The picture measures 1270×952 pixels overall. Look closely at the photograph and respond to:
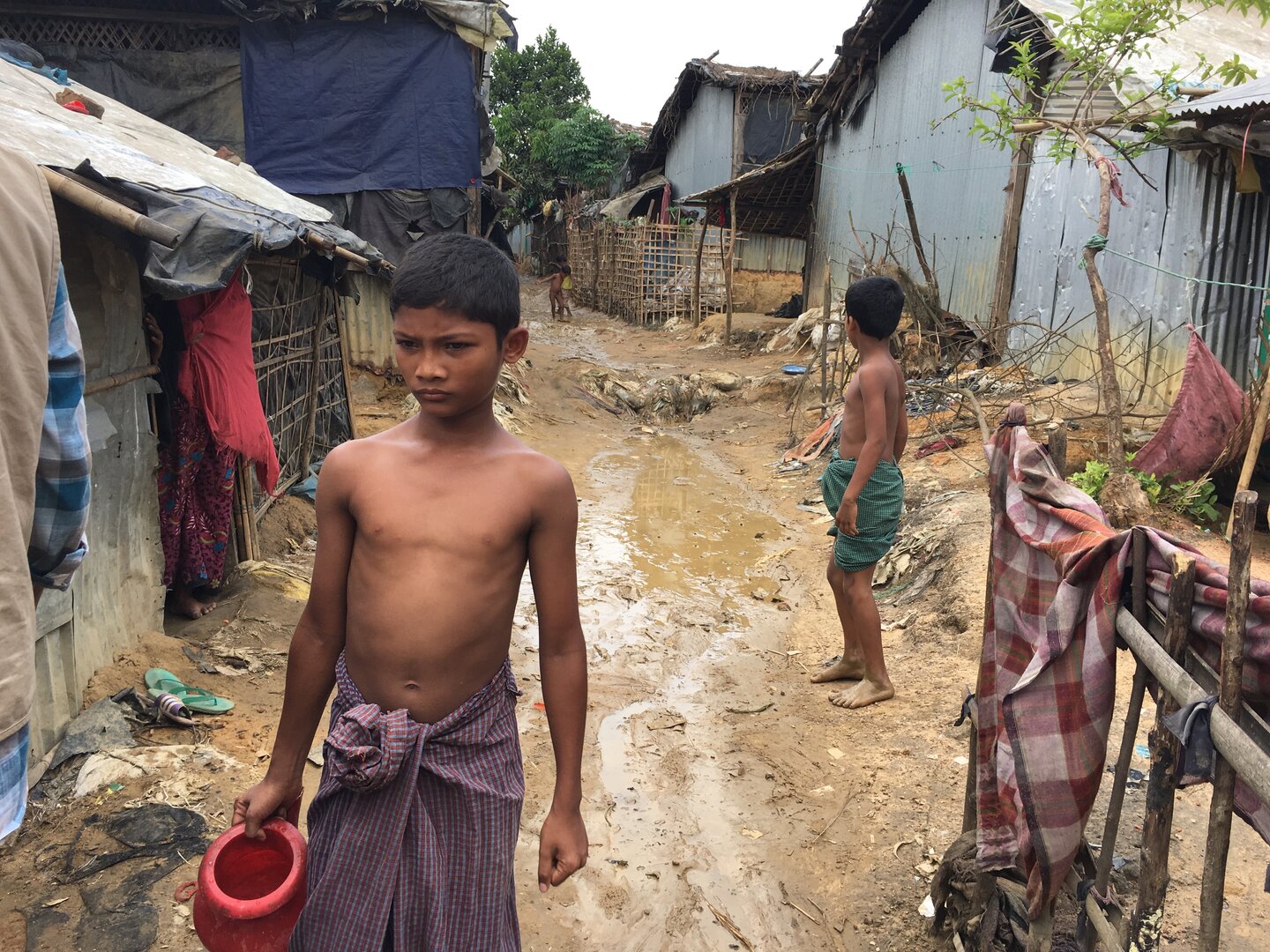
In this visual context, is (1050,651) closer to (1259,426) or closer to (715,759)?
(715,759)

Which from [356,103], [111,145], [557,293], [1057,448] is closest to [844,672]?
[1057,448]

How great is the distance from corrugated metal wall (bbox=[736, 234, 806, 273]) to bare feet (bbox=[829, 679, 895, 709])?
16.3 m

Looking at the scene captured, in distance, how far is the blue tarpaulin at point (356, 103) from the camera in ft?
34.1

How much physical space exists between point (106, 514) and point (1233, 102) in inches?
257

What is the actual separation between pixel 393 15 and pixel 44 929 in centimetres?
1007

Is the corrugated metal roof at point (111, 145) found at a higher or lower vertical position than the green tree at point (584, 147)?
lower

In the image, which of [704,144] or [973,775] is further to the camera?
[704,144]

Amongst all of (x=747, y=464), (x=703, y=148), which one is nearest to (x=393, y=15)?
(x=747, y=464)

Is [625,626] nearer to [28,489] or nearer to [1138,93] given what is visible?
[28,489]

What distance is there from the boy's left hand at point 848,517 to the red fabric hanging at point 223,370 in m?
2.98

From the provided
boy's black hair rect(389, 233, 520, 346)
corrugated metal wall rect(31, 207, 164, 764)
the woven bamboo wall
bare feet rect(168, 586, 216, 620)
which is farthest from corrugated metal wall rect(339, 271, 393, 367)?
boy's black hair rect(389, 233, 520, 346)

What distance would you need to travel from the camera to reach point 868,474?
13.6 ft

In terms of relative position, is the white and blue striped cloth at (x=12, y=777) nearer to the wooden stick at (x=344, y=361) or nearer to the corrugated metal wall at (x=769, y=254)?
the wooden stick at (x=344, y=361)

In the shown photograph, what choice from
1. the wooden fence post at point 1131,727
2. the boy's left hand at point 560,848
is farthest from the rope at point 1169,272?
the boy's left hand at point 560,848
